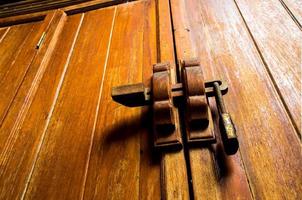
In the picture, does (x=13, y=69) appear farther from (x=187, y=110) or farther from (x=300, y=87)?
(x=300, y=87)

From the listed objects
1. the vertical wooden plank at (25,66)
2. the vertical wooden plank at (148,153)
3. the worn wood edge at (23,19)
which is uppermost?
the worn wood edge at (23,19)

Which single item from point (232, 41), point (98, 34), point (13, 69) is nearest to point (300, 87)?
point (232, 41)

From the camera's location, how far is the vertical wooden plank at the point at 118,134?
50 cm

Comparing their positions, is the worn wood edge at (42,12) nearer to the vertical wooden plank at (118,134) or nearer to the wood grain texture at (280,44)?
the vertical wooden plank at (118,134)

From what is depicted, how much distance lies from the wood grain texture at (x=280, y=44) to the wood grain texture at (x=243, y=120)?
0.7 inches

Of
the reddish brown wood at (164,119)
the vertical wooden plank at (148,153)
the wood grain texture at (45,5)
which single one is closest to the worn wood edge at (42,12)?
the wood grain texture at (45,5)

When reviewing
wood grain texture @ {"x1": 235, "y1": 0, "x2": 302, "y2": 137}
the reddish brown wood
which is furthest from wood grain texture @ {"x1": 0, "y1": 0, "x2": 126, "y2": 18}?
the reddish brown wood

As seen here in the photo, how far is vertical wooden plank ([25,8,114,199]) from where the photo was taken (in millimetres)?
535

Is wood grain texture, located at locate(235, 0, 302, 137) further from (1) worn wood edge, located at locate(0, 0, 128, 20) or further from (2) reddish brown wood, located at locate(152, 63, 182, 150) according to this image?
(1) worn wood edge, located at locate(0, 0, 128, 20)

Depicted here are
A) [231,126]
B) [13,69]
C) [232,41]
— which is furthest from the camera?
[13,69]

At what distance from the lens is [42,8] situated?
112 cm

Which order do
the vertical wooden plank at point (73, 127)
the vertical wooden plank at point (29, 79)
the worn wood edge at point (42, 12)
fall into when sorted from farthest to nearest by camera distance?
the worn wood edge at point (42, 12) < the vertical wooden plank at point (29, 79) < the vertical wooden plank at point (73, 127)

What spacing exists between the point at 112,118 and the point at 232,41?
417 millimetres

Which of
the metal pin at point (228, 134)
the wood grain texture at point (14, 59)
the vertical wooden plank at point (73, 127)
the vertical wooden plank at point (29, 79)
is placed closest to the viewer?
the metal pin at point (228, 134)
